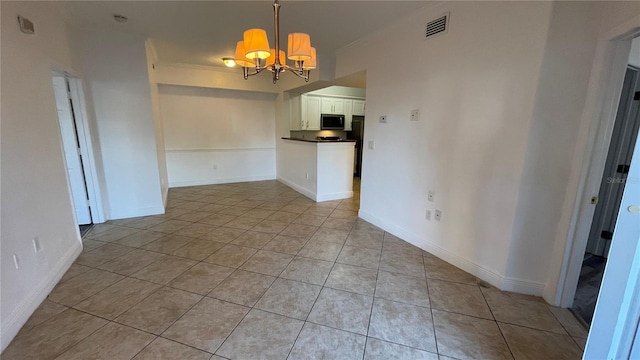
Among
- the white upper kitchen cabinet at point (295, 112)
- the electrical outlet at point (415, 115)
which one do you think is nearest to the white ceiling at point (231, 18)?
the electrical outlet at point (415, 115)

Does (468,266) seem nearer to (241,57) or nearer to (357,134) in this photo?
(241,57)

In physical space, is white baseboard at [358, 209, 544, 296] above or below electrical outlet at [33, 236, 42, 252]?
below

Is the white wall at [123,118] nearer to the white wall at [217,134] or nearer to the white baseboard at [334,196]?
the white wall at [217,134]

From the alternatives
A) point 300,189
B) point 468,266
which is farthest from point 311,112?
point 468,266

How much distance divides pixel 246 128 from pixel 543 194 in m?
5.78

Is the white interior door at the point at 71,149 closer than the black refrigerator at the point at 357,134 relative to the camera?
Yes

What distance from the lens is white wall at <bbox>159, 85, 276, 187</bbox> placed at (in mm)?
5664

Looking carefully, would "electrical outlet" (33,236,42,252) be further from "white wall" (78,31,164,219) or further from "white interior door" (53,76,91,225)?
"white wall" (78,31,164,219)

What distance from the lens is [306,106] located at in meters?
6.48

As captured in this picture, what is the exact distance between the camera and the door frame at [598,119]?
1.66 m

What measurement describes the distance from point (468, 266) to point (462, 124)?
52.1 inches

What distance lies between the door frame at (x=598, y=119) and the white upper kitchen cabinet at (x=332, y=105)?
214 inches

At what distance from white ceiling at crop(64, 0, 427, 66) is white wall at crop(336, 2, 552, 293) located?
0.37m

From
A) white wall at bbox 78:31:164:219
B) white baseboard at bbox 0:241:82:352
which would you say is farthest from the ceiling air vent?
white baseboard at bbox 0:241:82:352
